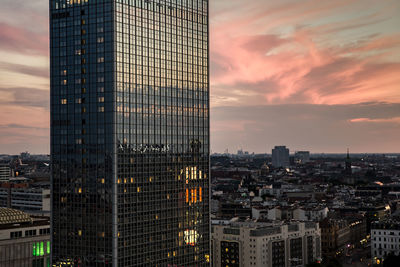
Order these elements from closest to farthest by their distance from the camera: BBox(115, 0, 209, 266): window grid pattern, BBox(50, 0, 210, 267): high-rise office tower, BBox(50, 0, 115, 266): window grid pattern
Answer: BBox(50, 0, 115, 266): window grid pattern, BBox(50, 0, 210, 267): high-rise office tower, BBox(115, 0, 209, 266): window grid pattern

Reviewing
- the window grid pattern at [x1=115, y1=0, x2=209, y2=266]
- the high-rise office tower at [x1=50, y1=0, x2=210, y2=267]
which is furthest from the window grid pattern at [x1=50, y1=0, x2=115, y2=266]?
the window grid pattern at [x1=115, y1=0, x2=209, y2=266]

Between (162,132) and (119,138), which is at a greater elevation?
(162,132)

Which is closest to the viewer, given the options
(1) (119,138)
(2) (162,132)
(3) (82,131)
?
(1) (119,138)

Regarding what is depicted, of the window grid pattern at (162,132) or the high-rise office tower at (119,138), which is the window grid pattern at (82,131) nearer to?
the high-rise office tower at (119,138)

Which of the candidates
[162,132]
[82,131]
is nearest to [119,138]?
[82,131]

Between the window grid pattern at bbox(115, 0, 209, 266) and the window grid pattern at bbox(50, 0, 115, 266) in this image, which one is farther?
the window grid pattern at bbox(115, 0, 209, 266)

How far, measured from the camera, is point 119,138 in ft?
549

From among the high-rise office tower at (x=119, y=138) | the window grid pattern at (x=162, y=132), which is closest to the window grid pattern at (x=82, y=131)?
the high-rise office tower at (x=119, y=138)

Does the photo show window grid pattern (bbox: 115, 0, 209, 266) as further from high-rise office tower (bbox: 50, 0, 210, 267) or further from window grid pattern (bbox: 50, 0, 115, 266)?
window grid pattern (bbox: 50, 0, 115, 266)

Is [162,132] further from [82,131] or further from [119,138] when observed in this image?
[82,131]

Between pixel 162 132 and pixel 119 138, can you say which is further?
pixel 162 132

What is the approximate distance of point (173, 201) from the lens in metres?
182

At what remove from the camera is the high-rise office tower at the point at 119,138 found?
166500 mm

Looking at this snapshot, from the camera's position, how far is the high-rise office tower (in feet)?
546
